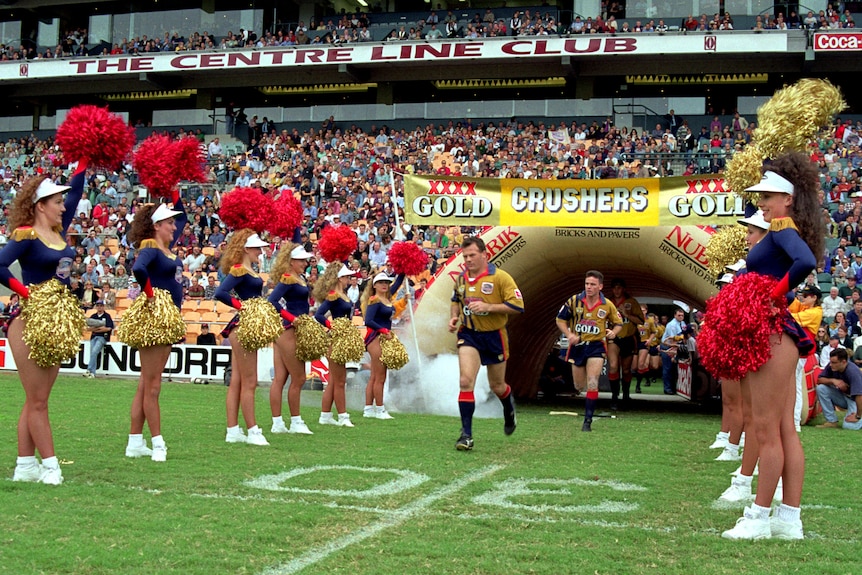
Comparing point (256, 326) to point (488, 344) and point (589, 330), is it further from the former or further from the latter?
point (589, 330)

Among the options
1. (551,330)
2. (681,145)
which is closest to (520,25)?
(681,145)

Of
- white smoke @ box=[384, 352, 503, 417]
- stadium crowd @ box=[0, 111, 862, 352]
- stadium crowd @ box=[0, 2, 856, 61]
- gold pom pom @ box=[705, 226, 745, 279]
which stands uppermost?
stadium crowd @ box=[0, 2, 856, 61]

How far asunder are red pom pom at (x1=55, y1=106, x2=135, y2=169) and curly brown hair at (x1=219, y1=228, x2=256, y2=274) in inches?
76.9

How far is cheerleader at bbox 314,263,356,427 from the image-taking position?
11.1 meters

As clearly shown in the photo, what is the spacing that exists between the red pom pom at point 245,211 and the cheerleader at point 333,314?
6.10 ft

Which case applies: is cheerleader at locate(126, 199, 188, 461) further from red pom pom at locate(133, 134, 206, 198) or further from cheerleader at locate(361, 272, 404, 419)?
cheerleader at locate(361, 272, 404, 419)

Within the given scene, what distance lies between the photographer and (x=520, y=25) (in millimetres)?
32969

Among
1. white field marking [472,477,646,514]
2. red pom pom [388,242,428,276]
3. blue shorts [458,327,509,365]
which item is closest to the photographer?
white field marking [472,477,646,514]

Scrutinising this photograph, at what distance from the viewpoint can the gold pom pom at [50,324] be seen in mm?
6332

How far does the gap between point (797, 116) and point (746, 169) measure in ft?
2.15

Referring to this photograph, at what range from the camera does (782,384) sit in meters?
5.39

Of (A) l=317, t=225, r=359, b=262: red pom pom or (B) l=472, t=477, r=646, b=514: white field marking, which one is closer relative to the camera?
(B) l=472, t=477, r=646, b=514: white field marking

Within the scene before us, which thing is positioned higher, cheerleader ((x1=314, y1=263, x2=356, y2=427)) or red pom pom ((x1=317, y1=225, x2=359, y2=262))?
red pom pom ((x1=317, y1=225, x2=359, y2=262))

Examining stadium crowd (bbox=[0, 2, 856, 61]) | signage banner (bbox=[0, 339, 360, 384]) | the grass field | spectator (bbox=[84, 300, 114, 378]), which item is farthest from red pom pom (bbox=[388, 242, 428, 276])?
stadium crowd (bbox=[0, 2, 856, 61])
